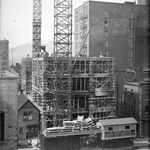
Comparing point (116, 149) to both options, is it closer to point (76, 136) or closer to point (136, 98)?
point (76, 136)

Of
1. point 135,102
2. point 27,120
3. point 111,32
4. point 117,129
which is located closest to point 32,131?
point 27,120

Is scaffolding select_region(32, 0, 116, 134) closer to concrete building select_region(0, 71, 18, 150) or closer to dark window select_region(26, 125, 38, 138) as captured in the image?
dark window select_region(26, 125, 38, 138)

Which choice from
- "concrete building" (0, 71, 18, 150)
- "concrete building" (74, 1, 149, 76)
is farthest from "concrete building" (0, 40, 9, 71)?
"concrete building" (74, 1, 149, 76)

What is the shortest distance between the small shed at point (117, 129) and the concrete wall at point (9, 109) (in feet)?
10.7

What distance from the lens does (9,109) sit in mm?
6719

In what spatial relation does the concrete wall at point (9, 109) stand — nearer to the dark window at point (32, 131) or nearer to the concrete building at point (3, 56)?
the concrete building at point (3, 56)

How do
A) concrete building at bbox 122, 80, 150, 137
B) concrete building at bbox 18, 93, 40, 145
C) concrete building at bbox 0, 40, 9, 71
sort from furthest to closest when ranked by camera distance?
1. concrete building at bbox 122, 80, 150, 137
2. concrete building at bbox 18, 93, 40, 145
3. concrete building at bbox 0, 40, 9, 71

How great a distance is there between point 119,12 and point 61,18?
6723 millimetres

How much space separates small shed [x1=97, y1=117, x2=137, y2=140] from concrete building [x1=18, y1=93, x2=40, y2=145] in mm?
2881

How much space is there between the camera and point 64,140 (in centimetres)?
788

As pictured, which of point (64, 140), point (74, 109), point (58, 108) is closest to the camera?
point (64, 140)

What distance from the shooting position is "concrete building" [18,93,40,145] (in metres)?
9.24

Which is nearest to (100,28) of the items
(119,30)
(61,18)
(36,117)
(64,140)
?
(119,30)

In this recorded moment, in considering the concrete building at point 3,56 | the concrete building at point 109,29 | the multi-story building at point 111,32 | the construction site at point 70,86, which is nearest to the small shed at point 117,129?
the construction site at point 70,86
